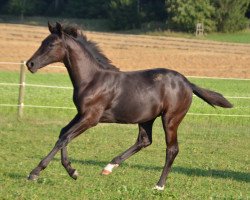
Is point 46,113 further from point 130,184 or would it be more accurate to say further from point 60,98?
point 130,184

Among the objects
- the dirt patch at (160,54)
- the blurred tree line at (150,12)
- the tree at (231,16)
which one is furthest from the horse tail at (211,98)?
the tree at (231,16)

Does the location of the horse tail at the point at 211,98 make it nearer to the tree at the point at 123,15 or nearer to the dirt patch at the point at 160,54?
the dirt patch at the point at 160,54

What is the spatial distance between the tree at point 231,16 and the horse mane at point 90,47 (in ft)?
191

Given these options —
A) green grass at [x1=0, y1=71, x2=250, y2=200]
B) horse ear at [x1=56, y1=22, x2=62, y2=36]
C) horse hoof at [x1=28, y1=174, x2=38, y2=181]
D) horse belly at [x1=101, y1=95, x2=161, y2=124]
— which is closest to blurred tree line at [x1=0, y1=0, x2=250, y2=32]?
green grass at [x1=0, y1=71, x2=250, y2=200]

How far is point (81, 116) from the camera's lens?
9414 millimetres

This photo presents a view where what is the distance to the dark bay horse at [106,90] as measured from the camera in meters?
9.42

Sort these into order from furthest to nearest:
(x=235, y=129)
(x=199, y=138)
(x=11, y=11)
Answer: (x=11, y=11) → (x=235, y=129) → (x=199, y=138)

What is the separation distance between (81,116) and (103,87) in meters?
0.54

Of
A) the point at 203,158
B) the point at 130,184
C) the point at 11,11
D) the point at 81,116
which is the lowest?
the point at 11,11

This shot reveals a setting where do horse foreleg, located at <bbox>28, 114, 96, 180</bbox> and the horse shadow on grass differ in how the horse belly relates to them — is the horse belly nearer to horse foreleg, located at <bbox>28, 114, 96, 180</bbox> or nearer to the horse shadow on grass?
horse foreleg, located at <bbox>28, 114, 96, 180</bbox>

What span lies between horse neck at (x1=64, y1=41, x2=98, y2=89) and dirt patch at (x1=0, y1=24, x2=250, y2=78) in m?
23.8

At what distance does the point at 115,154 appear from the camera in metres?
13.3

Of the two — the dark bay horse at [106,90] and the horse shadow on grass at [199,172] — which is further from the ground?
the dark bay horse at [106,90]

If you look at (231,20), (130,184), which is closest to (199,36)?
(231,20)
